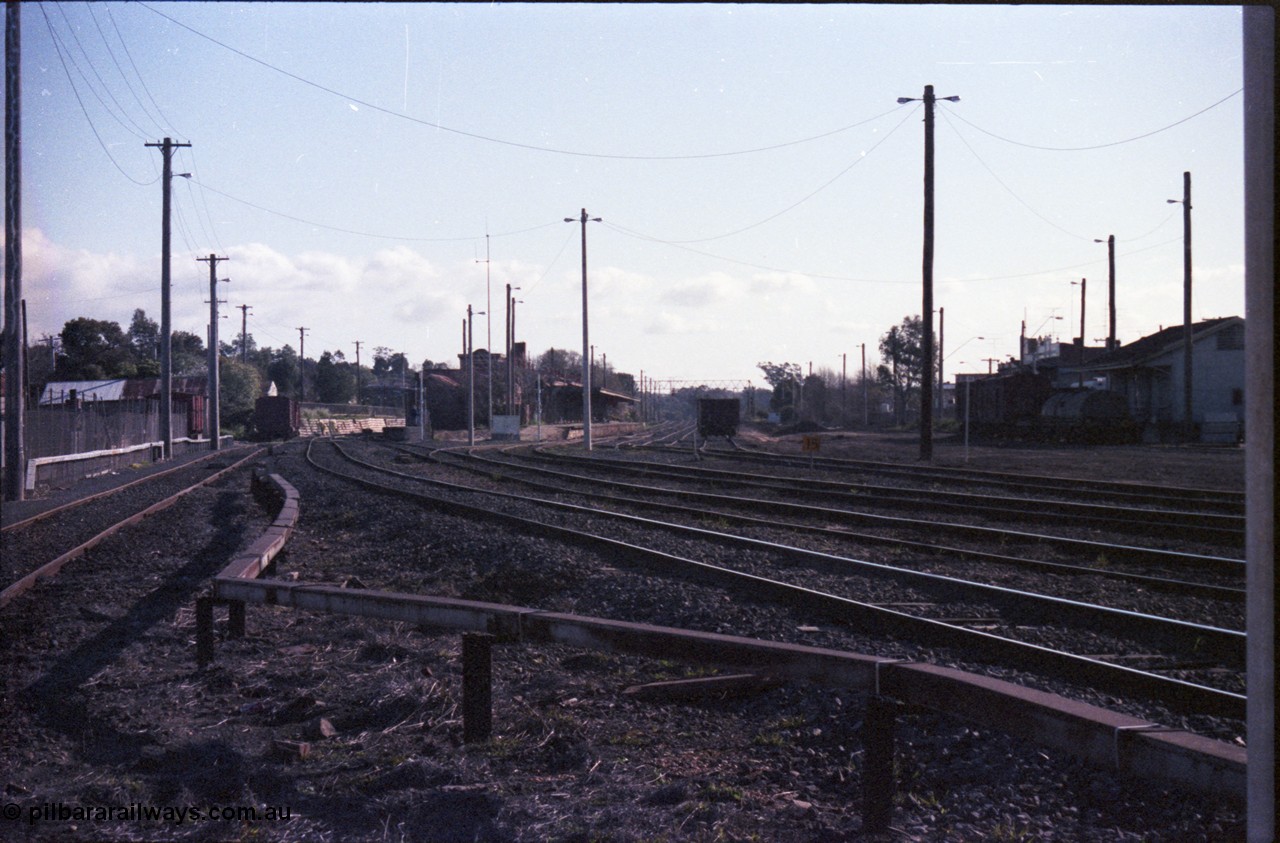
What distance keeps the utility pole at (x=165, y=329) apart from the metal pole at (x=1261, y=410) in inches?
1531

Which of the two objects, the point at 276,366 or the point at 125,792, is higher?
the point at 276,366

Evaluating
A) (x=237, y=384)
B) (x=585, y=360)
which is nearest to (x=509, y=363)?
(x=585, y=360)

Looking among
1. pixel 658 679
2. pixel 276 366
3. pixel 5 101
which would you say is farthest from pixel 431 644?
pixel 276 366

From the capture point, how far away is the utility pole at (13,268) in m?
19.6

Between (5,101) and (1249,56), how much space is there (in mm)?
25078

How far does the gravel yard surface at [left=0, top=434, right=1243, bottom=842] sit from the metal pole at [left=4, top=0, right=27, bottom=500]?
13.7m

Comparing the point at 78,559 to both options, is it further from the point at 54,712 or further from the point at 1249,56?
the point at 1249,56

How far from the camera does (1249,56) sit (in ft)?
7.23

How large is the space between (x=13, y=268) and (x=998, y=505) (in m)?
19.9

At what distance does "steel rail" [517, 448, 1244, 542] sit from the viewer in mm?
13539

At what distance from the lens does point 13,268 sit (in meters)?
20.3

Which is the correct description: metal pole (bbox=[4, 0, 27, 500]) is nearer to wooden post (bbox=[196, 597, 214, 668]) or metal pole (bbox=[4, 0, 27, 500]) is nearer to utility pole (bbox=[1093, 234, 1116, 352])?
wooden post (bbox=[196, 597, 214, 668])

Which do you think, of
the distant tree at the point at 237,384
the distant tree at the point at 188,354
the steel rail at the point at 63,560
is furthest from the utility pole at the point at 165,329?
the distant tree at the point at 188,354

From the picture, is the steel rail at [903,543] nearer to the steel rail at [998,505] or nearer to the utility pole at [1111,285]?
the steel rail at [998,505]
